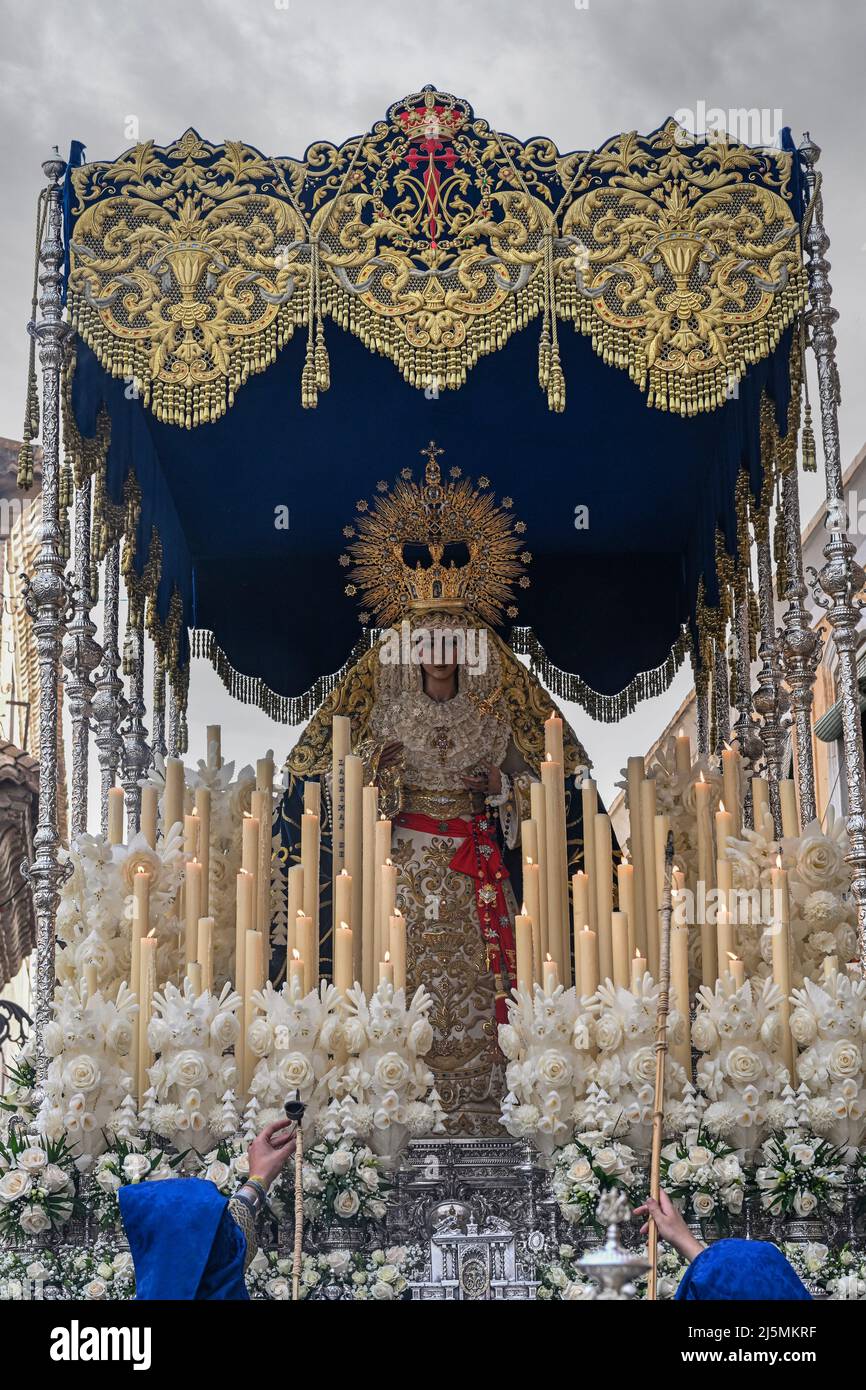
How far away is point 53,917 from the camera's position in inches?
237

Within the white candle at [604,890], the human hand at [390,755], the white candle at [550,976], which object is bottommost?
the white candle at [550,976]

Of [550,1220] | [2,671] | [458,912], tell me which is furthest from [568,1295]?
[2,671]

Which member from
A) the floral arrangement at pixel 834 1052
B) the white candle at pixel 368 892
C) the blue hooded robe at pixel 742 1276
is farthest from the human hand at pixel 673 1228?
the white candle at pixel 368 892

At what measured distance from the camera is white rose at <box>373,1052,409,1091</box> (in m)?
5.61

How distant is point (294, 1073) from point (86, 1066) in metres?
0.64

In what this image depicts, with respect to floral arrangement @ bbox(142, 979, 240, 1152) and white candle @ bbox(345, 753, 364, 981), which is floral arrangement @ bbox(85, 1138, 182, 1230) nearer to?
floral arrangement @ bbox(142, 979, 240, 1152)

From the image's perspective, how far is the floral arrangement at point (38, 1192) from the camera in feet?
17.8

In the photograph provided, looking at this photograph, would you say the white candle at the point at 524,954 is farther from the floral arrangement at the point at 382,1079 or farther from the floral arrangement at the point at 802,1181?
the floral arrangement at the point at 802,1181

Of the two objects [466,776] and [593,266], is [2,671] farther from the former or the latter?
[593,266]

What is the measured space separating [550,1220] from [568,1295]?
239 millimetres

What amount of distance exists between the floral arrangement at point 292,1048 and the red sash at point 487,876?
115 cm

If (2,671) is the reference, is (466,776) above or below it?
below

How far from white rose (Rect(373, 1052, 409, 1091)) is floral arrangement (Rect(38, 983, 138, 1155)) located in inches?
30.5

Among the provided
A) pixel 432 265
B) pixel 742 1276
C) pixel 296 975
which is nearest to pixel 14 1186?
pixel 296 975
